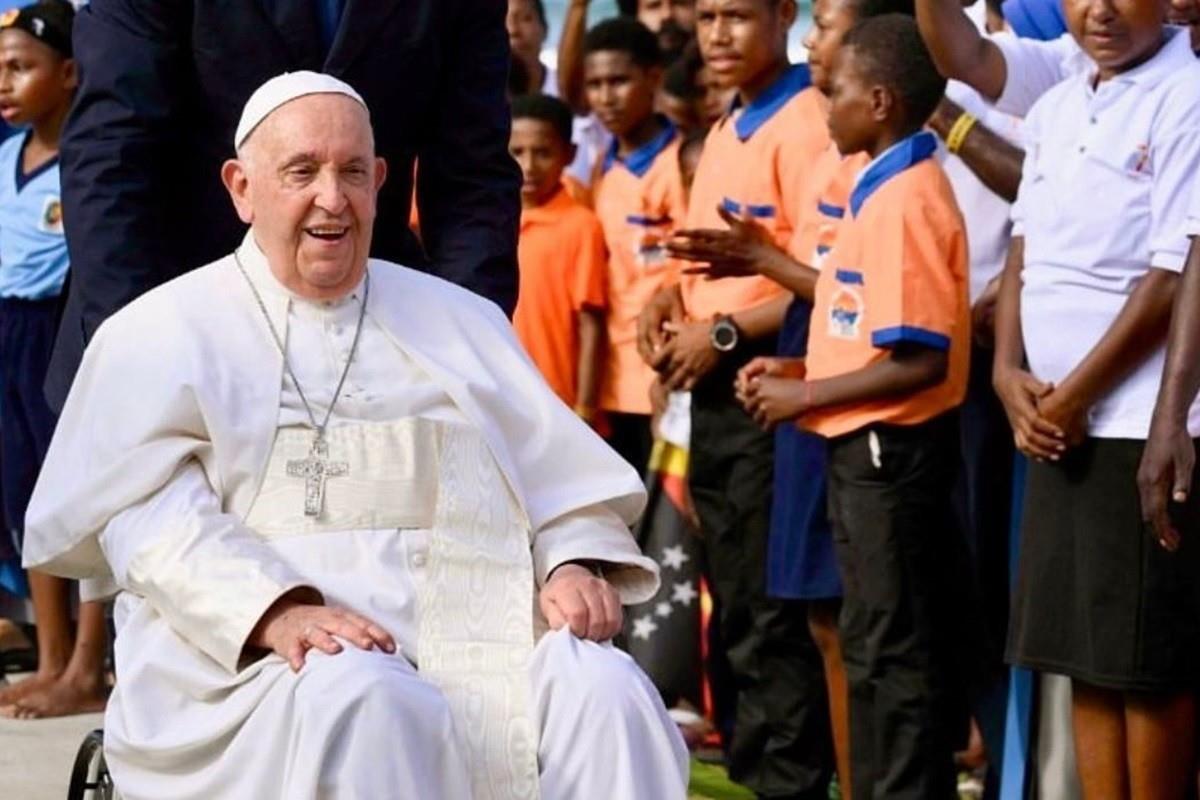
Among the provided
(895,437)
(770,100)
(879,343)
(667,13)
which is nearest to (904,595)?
(895,437)

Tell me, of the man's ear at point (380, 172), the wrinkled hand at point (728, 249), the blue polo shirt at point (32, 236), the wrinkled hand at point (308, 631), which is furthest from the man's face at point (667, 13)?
the wrinkled hand at point (308, 631)

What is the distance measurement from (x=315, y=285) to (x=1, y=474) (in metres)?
4.15

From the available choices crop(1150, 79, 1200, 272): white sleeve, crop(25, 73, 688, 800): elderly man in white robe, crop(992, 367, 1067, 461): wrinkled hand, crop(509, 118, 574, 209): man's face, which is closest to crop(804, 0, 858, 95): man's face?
crop(992, 367, 1067, 461): wrinkled hand

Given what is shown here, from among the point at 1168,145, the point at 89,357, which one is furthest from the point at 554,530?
the point at 1168,145

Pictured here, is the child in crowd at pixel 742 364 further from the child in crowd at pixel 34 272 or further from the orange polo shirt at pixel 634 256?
the child in crowd at pixel 34 272

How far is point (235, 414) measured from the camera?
179 inches

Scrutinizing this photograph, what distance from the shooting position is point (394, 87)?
519 centimetres

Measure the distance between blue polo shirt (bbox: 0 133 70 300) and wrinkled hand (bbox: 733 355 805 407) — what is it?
2557mm

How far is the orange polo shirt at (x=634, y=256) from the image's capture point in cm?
825

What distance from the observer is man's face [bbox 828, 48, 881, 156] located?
20.9ft

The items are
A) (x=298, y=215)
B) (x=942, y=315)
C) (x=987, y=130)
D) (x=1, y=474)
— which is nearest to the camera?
(x=298, y=215)

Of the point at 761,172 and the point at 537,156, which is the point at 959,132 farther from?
the point at 537,156

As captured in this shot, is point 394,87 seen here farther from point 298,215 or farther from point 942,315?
point 942,315

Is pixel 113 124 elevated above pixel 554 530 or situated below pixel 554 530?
above
